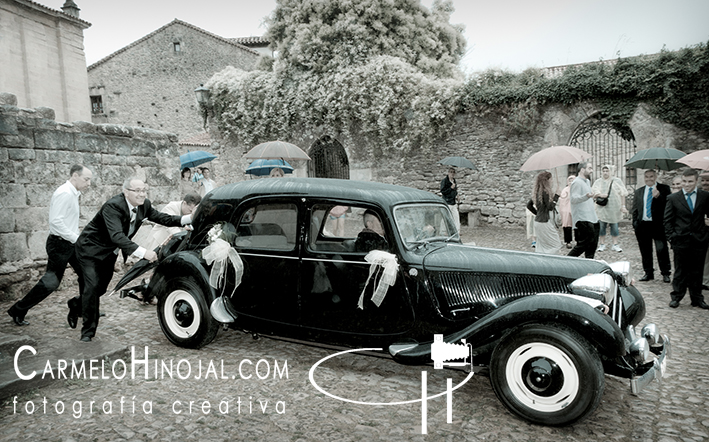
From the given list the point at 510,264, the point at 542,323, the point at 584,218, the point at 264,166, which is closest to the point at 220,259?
the point at 510,264

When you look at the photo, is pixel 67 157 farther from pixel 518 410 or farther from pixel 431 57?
pixel 431 57

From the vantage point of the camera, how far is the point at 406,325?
3473 mm

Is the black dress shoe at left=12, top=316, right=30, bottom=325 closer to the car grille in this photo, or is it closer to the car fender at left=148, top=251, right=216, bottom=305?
the car fender at left=148, top=251, right=216, bottom=305

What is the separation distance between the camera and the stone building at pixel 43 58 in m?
18.7

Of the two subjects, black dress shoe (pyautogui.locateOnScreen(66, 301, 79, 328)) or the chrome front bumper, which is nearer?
the chrome front bumper

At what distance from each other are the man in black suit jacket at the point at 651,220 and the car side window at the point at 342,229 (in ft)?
17.1

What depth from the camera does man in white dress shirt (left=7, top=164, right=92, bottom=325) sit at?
514 cm

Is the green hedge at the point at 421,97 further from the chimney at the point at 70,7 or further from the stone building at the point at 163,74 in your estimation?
the chimney at the point at 70,7

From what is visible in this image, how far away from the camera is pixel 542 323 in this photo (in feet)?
9.63

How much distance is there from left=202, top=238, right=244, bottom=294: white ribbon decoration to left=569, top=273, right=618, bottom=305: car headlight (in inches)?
106

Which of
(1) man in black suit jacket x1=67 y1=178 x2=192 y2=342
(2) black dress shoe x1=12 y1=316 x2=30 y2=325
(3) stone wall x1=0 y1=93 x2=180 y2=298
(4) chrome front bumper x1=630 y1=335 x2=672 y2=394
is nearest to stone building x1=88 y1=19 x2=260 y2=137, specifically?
(3) stone wall x1=0 y1=93 x2=180 y2=298

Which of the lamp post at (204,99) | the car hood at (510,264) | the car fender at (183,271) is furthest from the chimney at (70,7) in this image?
the car hood at (510,264)

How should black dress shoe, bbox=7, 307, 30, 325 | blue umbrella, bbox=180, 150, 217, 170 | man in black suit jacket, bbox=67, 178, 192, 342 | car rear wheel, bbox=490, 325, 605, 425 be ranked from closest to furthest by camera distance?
car rear wheel, bbox=490, 325, 605, 425 < man in black suit jacket, bbox=67, 178, 192, 342 < black dress shoe, bbox=7, 307, 30, 325 < blue umbrella, bbox=180, 150, 217, 170

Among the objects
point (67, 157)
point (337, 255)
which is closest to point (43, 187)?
point (67, 157)
